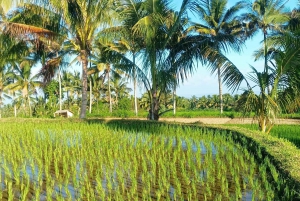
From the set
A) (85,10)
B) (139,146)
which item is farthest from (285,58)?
(85,10)

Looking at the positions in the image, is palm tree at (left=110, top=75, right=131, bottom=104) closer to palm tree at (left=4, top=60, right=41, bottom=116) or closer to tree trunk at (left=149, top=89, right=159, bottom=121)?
palm tree at (left=4, top=60, right=41, bottom=116)

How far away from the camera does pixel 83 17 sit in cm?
1144

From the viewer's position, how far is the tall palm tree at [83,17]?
10.8m

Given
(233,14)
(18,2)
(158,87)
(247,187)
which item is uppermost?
(233,14)

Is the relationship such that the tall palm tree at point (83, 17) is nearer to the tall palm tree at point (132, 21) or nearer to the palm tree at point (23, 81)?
the tall palm tree at point (132, 21)

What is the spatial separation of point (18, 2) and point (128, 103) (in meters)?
16.6

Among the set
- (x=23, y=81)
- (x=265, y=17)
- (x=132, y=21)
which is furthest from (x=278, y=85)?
(x=23, y=81)

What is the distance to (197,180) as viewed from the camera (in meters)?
3.88

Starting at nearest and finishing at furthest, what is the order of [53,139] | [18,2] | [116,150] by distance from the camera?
1. [116,150]
2. [53,139]
3. [18,2]

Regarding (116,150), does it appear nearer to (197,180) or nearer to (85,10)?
(197,180)

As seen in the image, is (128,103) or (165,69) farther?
(128,103)

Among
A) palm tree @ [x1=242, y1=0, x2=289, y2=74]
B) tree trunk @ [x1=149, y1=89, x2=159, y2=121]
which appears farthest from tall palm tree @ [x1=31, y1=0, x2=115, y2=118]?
palm tree @ [x1=242, y1=0, x2=289, y2=74]

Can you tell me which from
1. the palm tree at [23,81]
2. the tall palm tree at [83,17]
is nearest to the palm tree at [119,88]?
the palm tree at [23,81]

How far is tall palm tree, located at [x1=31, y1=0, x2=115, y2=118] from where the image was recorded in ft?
35.5
